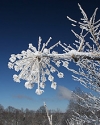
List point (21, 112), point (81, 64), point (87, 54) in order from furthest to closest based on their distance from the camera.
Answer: point (21, 112)
point (81, 64)
point (87, 54)

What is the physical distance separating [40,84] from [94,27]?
104 centimetres

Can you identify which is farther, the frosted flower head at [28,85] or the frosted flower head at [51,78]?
the frosted flower head at [51,78]

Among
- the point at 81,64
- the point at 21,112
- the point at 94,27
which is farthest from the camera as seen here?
the point at 21,112

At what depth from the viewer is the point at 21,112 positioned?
116 metres

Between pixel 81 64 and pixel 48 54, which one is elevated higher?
pixel 81 64

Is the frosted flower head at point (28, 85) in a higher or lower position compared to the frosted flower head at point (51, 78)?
lower

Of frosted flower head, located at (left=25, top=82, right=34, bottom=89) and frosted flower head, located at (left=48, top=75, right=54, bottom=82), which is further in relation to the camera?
frosted flower head, located at (left=48, top=75, right=54, bottom=82)

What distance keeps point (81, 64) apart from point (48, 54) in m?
1.90

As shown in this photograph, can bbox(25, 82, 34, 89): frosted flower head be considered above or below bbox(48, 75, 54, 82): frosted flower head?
below

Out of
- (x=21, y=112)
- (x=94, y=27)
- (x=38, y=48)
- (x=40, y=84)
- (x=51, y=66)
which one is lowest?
(x=40, y=84)

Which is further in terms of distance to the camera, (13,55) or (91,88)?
(91,88)

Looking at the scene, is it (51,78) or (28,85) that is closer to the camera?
(28,85)

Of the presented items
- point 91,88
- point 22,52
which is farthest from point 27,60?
point 91,88

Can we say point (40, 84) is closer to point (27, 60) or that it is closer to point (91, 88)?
point (27, 60)
